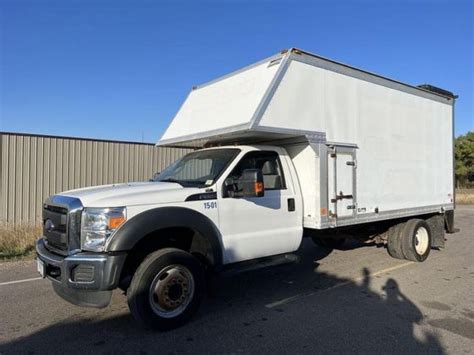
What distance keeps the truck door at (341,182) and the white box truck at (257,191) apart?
0.02m

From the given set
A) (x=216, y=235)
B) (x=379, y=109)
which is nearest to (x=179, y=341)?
(x=216, y=235)

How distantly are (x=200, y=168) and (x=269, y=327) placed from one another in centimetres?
238

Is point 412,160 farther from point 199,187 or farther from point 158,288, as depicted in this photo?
point 158,288

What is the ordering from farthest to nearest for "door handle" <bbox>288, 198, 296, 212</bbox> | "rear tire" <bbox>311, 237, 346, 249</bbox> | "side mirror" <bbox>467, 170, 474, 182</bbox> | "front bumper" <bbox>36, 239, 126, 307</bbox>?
"side mirror" <bbox>467, 170, 474, 182</bbox> → "rear tire" <bbox>311, 237, 346, 249</bbox> → "door handle" <bbox>288, 198, 296, 212</bbox> → "front bumper" <bbox>36, 239, 126, 307</bbox>

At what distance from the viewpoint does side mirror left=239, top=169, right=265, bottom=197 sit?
5277 millimetres

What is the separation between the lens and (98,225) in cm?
457

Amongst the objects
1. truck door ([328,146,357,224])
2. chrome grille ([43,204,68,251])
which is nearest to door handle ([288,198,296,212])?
truck door ([328,146,357,224])

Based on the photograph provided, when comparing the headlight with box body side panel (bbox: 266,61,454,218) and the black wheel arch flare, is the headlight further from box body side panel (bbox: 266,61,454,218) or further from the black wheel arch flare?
box body side panel (bbox: 266,61,454,218)

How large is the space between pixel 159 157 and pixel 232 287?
37.4ft

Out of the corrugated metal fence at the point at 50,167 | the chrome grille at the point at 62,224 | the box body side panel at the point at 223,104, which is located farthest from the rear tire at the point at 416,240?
the corrugated metal fence at the point at 50,167

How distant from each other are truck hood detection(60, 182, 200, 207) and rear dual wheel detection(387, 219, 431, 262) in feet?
16.5

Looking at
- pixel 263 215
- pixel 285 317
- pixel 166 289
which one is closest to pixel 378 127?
pixel 263 215

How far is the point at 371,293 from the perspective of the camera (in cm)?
627

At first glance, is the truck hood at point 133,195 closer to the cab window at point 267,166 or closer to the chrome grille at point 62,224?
the chrome grille at point 62,224
